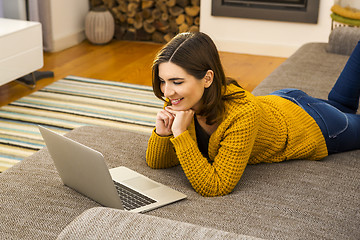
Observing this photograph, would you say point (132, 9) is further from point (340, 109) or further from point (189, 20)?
point (340, 109)

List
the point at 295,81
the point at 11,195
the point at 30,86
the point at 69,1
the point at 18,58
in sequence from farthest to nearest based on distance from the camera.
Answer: the point at 69,1, the point at 30,86, the point at 18,58, the point at 295,81, the point at 11,195

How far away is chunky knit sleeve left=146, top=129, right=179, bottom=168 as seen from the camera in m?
1.69

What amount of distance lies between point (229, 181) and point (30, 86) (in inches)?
103

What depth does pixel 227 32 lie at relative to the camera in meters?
4.97

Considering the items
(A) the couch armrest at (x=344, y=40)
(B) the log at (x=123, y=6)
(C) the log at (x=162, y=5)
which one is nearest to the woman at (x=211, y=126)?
(A) the couch armrest at (x=344, y=40)

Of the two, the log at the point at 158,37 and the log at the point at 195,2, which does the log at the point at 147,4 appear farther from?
the log at the point at 195,2

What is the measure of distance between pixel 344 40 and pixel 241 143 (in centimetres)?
189

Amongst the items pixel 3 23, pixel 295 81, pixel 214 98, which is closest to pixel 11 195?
pixel 214 98

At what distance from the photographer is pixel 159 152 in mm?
1686

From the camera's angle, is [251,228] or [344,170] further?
[344,170]

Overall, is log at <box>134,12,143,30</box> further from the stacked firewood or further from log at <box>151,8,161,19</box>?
log at <box>151,8,161,19</box>

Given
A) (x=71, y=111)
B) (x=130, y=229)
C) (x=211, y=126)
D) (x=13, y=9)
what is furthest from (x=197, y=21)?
(x=130, y=229)

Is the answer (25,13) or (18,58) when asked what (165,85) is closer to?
(18,58)

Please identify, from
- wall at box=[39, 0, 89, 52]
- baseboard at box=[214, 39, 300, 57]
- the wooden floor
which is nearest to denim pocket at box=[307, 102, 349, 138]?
the wooden floor
